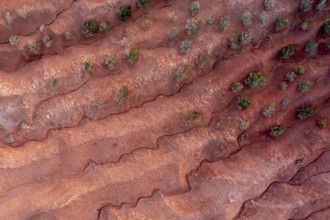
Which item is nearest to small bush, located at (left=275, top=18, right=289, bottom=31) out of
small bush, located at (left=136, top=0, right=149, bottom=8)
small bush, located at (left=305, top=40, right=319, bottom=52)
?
small bush, located at (left=305, top=40, right=319, bottom=52)

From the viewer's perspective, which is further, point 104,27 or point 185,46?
point 104,27

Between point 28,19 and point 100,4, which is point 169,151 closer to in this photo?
point 100,4

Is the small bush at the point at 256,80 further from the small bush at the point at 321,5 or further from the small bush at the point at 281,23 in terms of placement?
the small bush at the point at 321,5

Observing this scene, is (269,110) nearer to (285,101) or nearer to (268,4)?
(285,101)

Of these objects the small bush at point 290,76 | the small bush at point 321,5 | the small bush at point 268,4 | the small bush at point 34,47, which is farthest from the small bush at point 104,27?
the small bush at point 321,5

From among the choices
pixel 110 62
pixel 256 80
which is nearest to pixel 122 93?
pixel 110 62

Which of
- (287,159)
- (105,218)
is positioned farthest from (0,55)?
(287,159)
